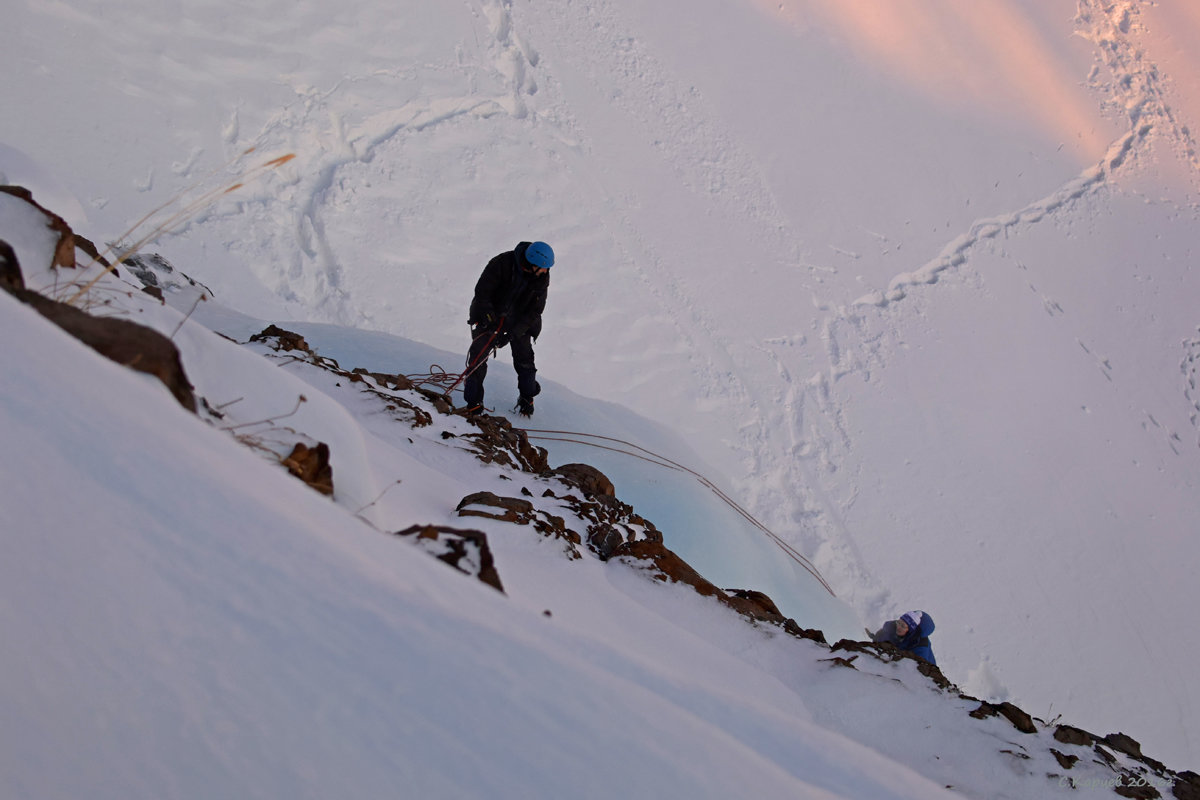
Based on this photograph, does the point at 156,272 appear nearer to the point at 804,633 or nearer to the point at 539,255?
the point at 539,255

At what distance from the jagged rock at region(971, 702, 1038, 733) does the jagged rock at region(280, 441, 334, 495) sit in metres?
1.97

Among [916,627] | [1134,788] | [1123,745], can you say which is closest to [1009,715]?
[1134,788]

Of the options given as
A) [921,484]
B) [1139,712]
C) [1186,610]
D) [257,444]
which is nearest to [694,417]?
[921,484]

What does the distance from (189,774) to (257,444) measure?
0.71 m

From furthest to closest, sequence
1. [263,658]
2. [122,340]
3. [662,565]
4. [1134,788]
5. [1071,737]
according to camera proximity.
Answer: [662,565] → [1071,737] → [1134,788] → [122,340] → [263,658]

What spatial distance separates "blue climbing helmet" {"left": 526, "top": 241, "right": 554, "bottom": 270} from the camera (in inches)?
157

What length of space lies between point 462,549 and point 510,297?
2862 millimetres

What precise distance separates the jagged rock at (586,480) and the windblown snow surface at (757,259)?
1.52ft

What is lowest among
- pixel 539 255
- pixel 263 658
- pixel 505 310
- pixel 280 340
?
pixel 263 658

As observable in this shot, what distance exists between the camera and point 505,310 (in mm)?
4227

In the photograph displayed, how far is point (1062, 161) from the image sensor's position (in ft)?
28.0

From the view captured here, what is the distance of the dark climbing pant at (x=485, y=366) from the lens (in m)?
4.21

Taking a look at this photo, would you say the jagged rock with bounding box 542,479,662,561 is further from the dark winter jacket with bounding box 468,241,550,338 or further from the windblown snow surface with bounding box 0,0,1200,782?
the dark winter jacket with bounding box 468,241,550,338

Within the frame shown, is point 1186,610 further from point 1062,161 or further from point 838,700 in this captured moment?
point 1062,161
